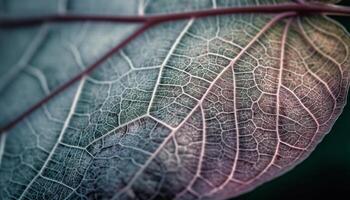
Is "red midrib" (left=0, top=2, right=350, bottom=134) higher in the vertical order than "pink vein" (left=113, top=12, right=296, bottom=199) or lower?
higher

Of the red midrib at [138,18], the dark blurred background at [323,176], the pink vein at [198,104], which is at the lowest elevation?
the dark blurred background at [323,176]

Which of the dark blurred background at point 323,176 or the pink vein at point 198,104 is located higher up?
the pink vein at point 198,104

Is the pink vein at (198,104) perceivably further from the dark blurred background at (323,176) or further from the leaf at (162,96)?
the dark blurred background at (323,176)

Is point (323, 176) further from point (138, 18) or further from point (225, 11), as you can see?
point (138, 18)

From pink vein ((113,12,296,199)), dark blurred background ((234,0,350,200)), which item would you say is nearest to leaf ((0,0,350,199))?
pink vein ((113,12,296,199))

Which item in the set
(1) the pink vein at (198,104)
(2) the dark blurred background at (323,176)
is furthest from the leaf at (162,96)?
(2) the dark blurred background at (323,176)

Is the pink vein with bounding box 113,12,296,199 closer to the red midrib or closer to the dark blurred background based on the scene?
the red midrib

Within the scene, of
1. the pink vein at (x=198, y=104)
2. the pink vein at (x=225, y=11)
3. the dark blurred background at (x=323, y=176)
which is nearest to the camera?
the pink vein at (x=198, y=104)
